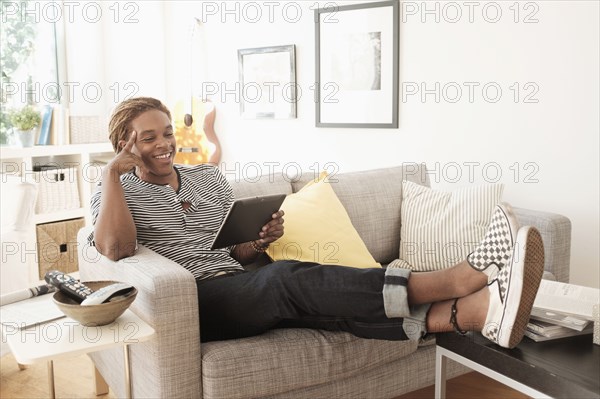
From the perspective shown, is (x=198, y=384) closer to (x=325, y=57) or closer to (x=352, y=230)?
(x=352, y=230)

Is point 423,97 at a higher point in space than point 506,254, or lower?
higher

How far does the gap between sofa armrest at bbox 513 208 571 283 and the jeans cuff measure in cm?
103

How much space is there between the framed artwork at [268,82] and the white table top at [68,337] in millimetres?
2389

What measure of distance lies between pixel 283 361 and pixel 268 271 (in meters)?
0.27

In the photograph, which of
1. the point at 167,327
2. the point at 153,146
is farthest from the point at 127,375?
the point at 153,146

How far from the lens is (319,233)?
2428 millimetres

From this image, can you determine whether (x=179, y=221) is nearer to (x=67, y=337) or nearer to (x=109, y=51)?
(x=67, y=337)

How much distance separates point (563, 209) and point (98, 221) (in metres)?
1.99

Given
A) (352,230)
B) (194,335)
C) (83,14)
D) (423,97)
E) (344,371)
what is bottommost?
(344,371)

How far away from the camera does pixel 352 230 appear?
2.54 metres

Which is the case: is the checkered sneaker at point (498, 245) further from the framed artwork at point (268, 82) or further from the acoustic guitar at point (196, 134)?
the acoustic guitar at point (196, 134)

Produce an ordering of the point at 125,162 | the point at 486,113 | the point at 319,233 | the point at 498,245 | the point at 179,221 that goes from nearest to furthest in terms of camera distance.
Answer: the point at 498,245
the point at 125,162
the point at 179,221
the point at 319,233
the point at 486,113

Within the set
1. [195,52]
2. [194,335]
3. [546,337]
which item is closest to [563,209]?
[546,337]

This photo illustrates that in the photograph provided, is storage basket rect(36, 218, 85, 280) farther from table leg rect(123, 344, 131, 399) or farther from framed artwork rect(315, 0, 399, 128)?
table leg rect(123, 344, 131, 399)
